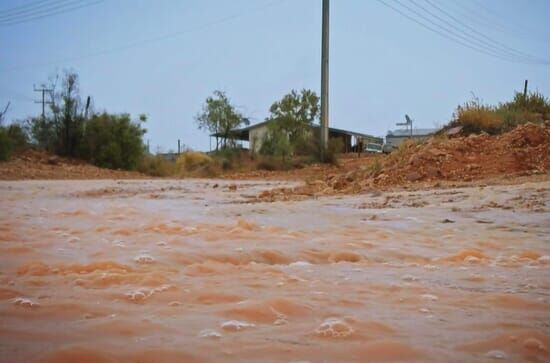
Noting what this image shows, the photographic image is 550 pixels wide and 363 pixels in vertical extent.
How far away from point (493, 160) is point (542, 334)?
344 inches

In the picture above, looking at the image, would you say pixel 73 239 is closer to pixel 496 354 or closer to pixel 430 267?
pixel 430 267

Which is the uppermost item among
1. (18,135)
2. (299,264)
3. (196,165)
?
(18,135)

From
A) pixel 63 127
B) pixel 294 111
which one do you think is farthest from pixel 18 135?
pixel 294 111

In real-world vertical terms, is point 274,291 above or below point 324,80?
below

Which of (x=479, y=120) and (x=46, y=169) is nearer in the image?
(x=479, y=120)

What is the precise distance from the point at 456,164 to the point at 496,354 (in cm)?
893

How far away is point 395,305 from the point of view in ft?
7.11

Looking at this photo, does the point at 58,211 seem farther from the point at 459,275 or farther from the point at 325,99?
the point at 325,99

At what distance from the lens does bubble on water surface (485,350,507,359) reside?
1553 millimetres

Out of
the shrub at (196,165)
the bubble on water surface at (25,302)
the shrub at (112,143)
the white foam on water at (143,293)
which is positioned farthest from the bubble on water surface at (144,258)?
the shrub at (112,143)

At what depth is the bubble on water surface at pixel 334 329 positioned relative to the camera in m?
1.75

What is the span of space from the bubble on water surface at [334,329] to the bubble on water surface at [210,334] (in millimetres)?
292

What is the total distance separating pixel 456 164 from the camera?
33.2 ft

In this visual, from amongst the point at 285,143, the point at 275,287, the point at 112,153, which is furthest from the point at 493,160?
the point at 112,153
